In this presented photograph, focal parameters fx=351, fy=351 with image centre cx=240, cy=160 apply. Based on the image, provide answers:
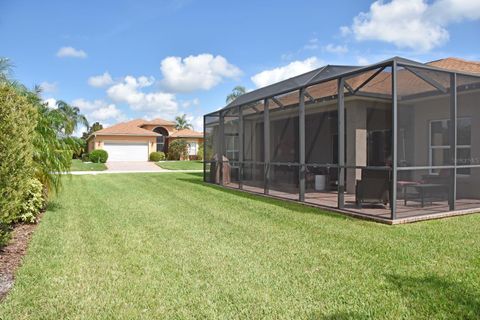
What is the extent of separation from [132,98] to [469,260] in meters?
47.8

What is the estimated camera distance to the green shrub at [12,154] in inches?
179

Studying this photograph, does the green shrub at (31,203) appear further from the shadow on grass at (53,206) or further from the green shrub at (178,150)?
the green shrub at (178,150)

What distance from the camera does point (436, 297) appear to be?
3383mm

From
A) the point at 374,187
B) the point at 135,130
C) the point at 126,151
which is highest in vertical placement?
the point at 135,130

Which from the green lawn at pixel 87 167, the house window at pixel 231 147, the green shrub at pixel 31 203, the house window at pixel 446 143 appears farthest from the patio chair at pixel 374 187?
the green lawn at pixel 87 167

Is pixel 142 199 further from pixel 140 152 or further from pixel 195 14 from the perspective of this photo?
pixel 140 152

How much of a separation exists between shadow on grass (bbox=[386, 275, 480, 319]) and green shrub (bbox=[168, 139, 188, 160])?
33.8 m

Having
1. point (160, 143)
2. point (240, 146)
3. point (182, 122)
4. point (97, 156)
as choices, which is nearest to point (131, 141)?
point (160, 143)

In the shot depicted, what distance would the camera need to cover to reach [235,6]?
13.0 metres

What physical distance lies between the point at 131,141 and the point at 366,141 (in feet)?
95.0

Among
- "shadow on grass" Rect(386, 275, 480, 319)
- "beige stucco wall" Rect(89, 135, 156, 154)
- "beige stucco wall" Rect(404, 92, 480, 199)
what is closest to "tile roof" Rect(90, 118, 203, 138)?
"beige stucco wall" Rect(89, 135, 156, 154)

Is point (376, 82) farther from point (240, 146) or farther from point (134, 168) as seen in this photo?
point (134, 168)

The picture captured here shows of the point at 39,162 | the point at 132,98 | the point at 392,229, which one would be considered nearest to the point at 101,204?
the point at 39,162

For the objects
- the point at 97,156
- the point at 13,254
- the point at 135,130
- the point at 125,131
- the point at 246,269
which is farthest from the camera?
the point at 135,130
